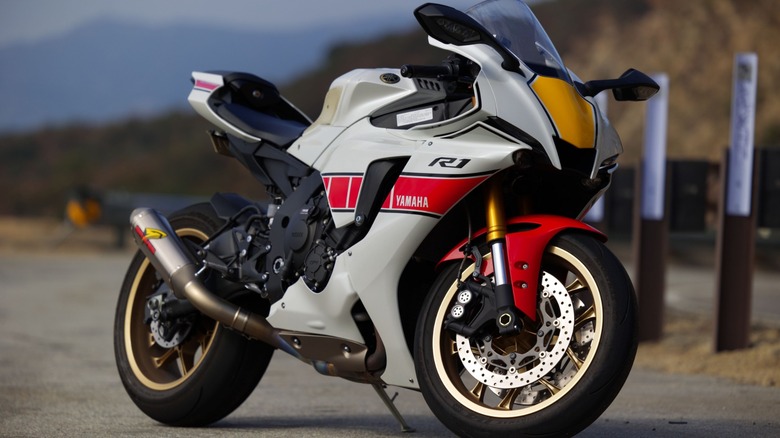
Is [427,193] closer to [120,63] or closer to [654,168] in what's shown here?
[654,168]

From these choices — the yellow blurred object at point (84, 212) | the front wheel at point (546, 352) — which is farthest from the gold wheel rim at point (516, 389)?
the yellow blurred object at point (84, 212)

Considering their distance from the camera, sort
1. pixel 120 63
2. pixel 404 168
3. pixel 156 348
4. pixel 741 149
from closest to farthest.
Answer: pixel 404 168 < pixel 156 348 < pixel 741 149 < pixel 120 63

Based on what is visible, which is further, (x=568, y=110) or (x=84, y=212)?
(x=84, y=212)

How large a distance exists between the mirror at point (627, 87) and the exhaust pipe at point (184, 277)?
170 cm

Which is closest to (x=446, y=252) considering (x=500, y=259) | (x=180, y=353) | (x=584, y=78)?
(x=500, y=259)

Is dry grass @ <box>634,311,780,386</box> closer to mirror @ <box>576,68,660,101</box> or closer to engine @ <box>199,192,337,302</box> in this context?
mirror @ <box>576,68,660,101</box>

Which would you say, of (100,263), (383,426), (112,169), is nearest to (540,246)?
(383,426)

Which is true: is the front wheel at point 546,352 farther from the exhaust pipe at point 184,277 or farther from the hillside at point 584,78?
the hillside at point 584,78

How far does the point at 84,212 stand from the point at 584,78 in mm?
13397

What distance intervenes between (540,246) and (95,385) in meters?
3.98

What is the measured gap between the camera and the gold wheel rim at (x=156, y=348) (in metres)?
5.94

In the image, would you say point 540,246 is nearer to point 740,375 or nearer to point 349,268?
point 349,268

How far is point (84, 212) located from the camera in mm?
24656

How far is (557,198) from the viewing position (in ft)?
15.8
